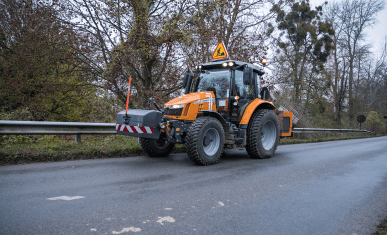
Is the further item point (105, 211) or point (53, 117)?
point (53, 117)

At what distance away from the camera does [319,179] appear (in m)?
5.24

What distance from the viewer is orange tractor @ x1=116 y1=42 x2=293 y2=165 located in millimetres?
6194

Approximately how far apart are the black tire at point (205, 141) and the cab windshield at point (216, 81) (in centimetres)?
123

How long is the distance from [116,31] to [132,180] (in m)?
9.46

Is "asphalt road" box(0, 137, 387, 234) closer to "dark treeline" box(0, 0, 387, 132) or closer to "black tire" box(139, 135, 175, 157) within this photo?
"black tire" box(139, 135, 175, 157)

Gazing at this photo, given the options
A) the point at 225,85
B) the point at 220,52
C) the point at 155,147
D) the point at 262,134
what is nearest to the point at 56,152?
the point at 155,147

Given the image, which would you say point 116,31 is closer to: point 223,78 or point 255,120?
point 223,78

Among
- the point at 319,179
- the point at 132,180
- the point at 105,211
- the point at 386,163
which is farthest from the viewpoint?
the point at 386,163

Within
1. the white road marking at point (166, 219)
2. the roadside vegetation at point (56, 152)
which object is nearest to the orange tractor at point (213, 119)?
the roadside vegetation at point (56, 152)

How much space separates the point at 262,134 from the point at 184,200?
5.13m

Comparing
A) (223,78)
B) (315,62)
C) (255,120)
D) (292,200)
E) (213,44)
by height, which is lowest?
(292,200)

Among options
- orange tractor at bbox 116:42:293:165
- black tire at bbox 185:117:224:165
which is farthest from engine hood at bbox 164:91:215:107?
black tire at bbox 185:117:224:165

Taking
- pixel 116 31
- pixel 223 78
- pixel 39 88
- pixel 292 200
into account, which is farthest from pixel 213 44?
pixel 292 200

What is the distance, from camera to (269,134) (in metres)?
8.54
